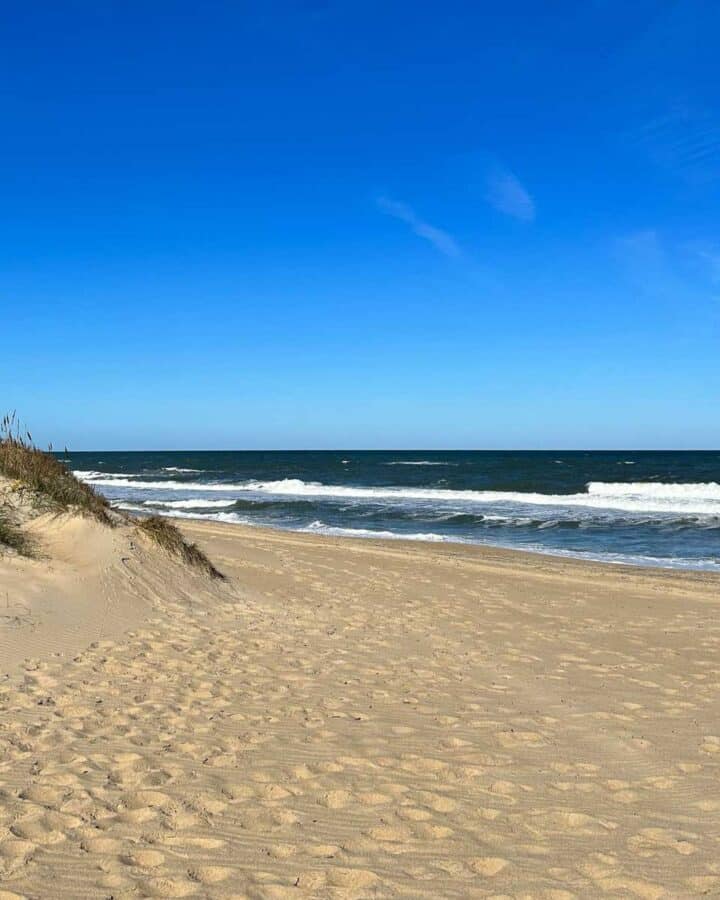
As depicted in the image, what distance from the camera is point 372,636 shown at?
8688 mm

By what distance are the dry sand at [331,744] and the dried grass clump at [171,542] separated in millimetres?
253

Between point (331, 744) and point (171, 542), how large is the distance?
604cm

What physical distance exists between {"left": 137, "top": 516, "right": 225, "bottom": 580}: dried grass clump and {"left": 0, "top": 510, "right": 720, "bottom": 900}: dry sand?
0.83ft

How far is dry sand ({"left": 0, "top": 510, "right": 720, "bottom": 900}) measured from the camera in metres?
3.47

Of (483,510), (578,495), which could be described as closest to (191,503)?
(483,510)

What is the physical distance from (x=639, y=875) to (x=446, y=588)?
359 inches

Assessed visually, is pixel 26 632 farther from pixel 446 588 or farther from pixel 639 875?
pixel 446 588

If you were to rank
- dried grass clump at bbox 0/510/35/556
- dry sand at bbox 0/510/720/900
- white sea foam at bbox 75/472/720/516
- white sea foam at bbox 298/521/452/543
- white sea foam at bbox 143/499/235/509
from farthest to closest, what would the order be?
white sea foam at bbox 75/472/720/516, white sea foam at bbox 143/499/235/509, white sea foam at bbox 298/521/452/543, dried grass clump at bbox 0/510/35/556, dry sand at bbox 0/510/720/900

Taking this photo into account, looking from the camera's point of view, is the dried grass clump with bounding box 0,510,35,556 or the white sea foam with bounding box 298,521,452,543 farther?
the white sea foam with bounding box 298,521,452,543

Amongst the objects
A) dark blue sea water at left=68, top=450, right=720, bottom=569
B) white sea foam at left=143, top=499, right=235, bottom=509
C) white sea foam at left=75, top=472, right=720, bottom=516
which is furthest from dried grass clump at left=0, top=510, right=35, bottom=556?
white sea foam at left=75, top=472, right=720, bottom=516

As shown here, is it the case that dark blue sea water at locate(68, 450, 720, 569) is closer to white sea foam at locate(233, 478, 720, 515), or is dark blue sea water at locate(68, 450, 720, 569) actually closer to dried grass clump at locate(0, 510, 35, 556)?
white sea foam at locate(233, 478, 720, 515)

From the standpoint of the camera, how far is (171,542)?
10.5m

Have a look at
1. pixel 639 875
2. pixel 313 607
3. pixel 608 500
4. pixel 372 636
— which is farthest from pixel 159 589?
pixel 608 500

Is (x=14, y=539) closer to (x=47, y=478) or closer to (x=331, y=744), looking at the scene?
(x=47, y=478)
